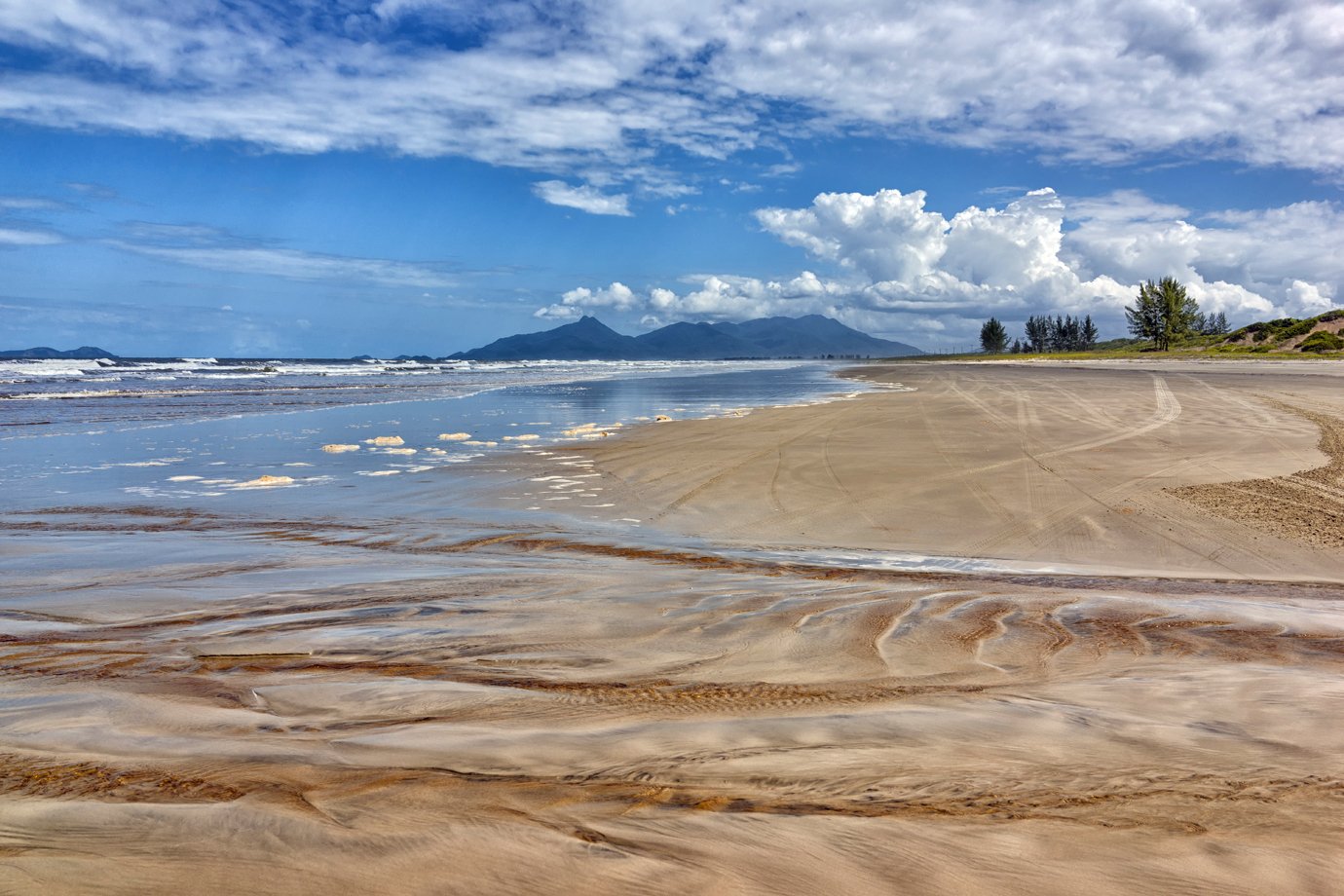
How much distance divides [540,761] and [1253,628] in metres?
4.92

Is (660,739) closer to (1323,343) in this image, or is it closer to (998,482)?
(998,482)

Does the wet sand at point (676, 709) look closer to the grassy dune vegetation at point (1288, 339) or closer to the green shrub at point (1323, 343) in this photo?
the grassy dune vegetation at point (1288, 339)

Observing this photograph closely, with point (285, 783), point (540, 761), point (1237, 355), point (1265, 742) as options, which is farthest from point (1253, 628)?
point (1237, 355)

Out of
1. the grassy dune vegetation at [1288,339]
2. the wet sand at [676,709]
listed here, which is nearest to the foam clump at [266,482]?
the wet sand at [676,709]

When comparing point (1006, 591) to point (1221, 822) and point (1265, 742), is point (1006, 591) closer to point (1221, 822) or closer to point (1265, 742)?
point (1265, 742)

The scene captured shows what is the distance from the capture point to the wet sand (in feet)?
8.80

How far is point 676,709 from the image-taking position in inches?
155

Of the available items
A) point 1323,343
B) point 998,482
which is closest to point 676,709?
point 998,482

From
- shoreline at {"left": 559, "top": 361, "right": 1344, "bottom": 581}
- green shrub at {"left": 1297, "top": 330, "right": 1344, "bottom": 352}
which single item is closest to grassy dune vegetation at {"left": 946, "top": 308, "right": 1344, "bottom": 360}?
green shrub at {"left": 1297, "top": 330, "right": 1344, "bottom": 352}

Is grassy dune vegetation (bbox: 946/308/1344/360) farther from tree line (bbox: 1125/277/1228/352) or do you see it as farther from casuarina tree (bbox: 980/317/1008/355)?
casuarina tree (bbox: 980/317/1008/355)

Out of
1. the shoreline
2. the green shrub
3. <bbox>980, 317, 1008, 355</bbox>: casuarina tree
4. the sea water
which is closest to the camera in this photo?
the shoreline

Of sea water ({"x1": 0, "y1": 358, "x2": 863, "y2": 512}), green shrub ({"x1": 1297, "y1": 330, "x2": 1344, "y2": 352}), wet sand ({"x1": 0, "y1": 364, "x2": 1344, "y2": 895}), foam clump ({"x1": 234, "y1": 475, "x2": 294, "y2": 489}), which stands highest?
green shrub ({"x1": 1297, "y1": 330, "x2": 1344, "y2": 352})

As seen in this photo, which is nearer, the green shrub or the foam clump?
the foam clump

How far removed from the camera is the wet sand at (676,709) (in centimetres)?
268
